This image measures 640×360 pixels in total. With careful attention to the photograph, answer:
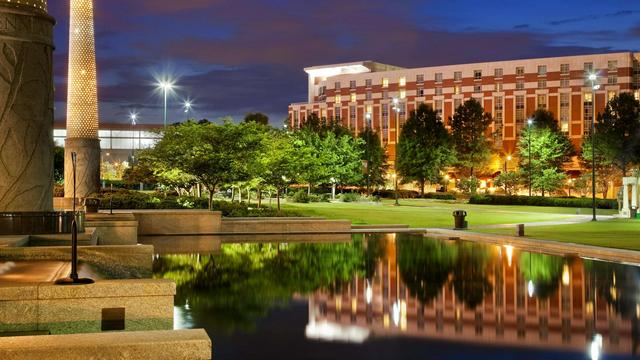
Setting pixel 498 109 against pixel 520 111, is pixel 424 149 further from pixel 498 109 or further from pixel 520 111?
pixel 498 109

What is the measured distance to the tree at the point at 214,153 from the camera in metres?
37.9

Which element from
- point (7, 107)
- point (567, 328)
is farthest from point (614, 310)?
point (7, 107)

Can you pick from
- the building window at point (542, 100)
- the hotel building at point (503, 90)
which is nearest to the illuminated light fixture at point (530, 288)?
the hotel building at point (503, 90)

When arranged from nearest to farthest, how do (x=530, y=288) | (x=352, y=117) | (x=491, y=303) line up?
(x=491, y=303)
(x=530, y=288)
(x=352, y=117)

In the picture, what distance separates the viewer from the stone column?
731 inches

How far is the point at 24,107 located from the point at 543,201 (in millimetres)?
55053

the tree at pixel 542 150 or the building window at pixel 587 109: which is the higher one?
the building window at pixel 587 109

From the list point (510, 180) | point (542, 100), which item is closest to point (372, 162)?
point (510, 180)

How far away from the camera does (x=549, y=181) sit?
81.2 meters

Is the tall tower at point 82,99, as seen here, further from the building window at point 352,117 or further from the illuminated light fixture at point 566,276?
the building window at point 352,117

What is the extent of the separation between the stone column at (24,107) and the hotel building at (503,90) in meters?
76.6

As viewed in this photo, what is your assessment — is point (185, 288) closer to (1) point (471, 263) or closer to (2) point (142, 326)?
(2) point (142, 326)

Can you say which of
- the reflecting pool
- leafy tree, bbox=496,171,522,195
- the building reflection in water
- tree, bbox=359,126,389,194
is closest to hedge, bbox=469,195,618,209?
leafy tree, bbox=496,171,522,195

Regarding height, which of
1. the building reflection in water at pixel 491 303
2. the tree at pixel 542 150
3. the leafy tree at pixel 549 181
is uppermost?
the tree at pixel 542 150
